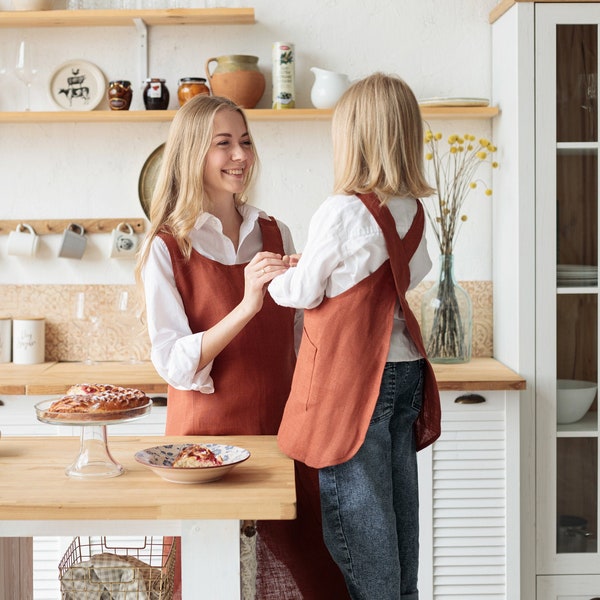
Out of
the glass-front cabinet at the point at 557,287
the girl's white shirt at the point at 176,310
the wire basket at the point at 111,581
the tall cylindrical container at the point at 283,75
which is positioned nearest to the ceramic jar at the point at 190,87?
the tall cylindrical container at the point at 283,75

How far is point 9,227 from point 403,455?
2193 mm

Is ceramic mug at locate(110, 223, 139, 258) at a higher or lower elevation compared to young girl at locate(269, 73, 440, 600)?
higher

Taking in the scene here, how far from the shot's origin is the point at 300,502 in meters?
1.96

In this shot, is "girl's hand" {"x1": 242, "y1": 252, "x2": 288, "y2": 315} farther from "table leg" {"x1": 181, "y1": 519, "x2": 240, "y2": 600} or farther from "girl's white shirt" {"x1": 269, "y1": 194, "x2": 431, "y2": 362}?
"table leg" {"x1": 181, "y1": 519, "x2": 240, "y2": 600}

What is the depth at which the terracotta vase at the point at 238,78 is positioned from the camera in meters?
3.20

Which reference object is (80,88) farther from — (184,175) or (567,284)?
(567,284)

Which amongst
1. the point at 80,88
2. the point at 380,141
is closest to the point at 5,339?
the point at 80,88

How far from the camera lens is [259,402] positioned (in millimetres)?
2039

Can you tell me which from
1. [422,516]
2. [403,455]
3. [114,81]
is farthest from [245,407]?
[114,81]

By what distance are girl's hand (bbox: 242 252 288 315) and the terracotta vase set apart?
151 cm

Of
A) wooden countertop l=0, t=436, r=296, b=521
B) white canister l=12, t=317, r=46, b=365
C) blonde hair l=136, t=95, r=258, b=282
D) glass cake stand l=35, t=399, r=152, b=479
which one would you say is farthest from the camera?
white canister l=12, t=317, r=46, b=365

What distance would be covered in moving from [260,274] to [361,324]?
0.90 feet

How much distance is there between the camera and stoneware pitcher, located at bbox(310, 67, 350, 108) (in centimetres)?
319

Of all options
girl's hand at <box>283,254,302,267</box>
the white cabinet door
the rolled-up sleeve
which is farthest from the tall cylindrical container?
the white cabinet door
